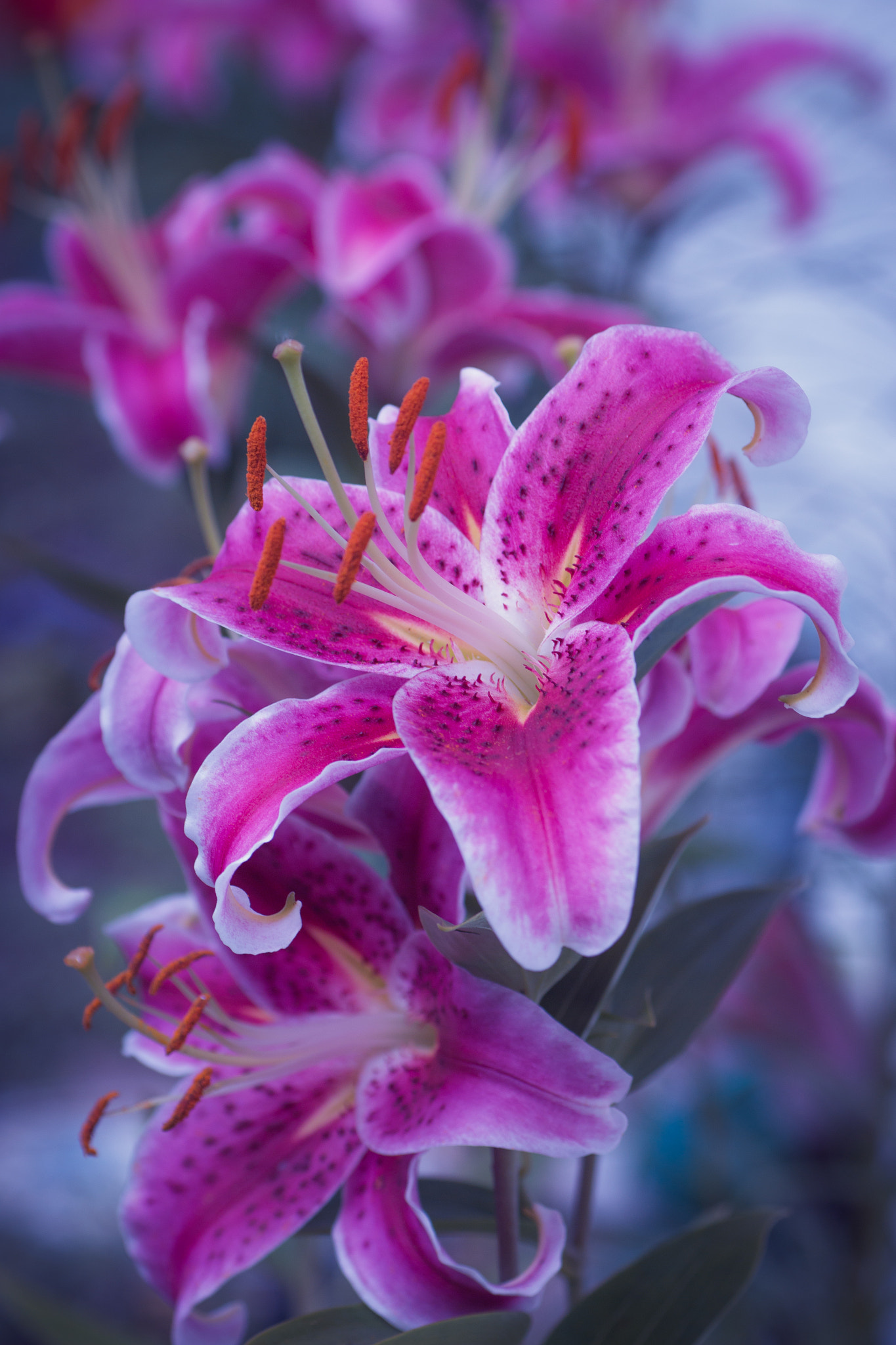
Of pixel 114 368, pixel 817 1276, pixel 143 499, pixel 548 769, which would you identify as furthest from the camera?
pixel 143 499

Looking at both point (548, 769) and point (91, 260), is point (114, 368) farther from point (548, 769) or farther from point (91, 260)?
point (548, 769)

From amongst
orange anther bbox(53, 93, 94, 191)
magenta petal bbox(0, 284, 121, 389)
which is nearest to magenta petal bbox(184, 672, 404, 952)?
magenta petal bbox(0, 284, 121, 389)

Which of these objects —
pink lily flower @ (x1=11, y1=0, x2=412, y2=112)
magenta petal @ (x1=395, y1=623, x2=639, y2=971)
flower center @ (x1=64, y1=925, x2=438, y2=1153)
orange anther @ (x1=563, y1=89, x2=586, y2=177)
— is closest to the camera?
magenta petal @ (x1=395, y1=623, x2=639, y2=971)

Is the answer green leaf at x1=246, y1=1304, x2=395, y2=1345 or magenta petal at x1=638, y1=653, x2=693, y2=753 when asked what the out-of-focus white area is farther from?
green leaf at x1=246, y1=1304, x2=395, y2=1345

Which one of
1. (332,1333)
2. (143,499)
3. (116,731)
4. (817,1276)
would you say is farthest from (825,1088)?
(143,499)

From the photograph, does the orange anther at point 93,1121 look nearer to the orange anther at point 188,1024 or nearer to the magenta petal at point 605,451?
the orange anther at point 188,1024

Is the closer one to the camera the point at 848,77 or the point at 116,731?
the point at 116,731
